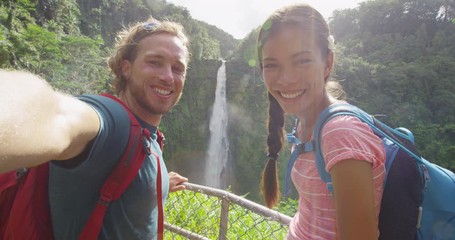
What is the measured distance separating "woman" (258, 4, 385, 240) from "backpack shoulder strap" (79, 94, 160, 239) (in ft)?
1.75

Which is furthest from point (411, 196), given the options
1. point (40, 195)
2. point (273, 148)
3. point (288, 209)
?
point (288, 209)

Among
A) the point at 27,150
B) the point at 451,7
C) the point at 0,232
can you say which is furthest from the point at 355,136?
the point at 451,7

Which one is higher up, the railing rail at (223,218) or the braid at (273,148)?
the braid at (273,148)

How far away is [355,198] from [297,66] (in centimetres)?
49

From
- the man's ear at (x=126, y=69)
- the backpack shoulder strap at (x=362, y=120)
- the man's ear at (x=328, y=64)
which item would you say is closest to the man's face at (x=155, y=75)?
the man's ear at (x=126, y=69)

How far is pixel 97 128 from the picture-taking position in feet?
2.99

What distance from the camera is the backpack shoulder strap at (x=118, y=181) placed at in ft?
3.36

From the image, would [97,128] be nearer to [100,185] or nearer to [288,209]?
[100,185]

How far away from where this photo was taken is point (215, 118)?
21516 millimetres

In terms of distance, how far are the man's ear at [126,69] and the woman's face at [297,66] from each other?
849 millimetres

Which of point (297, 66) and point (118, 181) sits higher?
point (297, 66)

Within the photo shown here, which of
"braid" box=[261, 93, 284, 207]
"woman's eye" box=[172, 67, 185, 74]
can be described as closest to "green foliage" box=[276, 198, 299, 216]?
"braid" box=[261, 93, 284, 207]

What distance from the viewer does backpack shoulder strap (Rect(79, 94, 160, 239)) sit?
1023 millimetres

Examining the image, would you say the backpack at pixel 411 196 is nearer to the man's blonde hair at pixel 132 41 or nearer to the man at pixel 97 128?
the man at pixel 97 128
